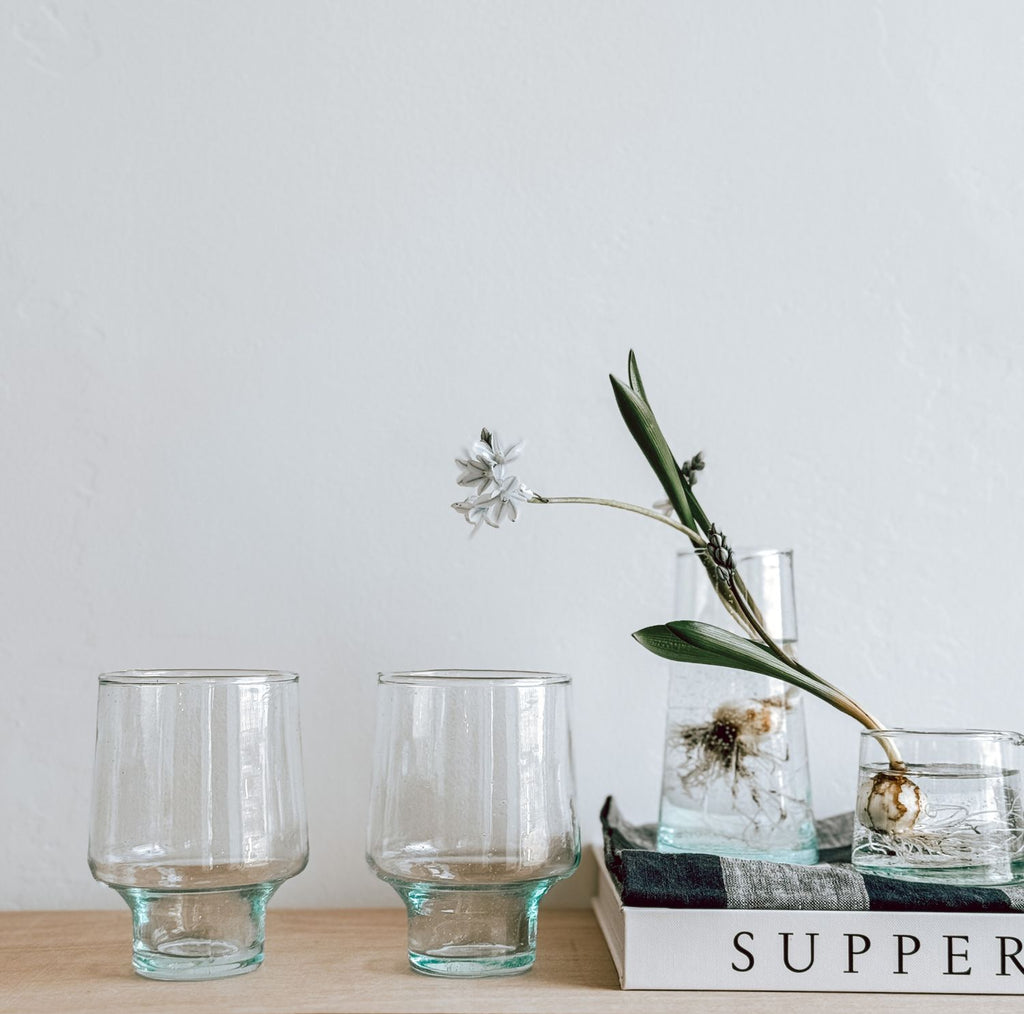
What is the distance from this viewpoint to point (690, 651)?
66 centimetres

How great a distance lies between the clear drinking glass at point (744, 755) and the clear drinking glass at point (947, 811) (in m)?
0.07

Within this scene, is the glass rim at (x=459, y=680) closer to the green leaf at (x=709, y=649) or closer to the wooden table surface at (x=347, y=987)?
the green leaf at (x=709, y=649)

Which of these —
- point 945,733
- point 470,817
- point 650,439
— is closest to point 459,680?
point 470,817

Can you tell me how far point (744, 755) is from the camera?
0.73m

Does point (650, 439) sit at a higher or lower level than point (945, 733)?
higher

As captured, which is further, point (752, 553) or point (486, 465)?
point (752, 553)

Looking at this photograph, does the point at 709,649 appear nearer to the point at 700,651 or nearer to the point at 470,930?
the point at 700,651

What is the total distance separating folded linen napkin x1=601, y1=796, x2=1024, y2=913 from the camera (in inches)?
23.5

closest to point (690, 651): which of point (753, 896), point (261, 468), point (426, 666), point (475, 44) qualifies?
point (753, 896)

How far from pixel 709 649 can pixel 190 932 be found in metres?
0.33

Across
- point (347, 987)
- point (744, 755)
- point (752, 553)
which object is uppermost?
point (752, 553)

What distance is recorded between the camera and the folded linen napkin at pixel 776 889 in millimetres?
596

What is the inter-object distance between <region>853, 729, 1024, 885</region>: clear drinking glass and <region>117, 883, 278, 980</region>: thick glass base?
1.16 feet

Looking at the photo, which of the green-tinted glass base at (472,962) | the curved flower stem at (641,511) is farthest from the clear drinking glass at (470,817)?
the curved flower stem at (641,511)
